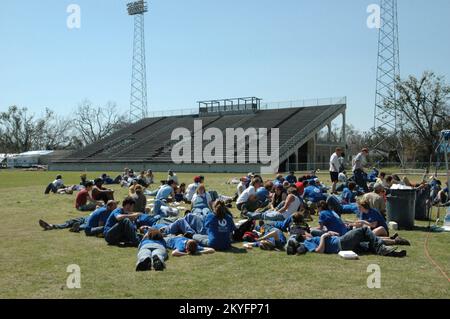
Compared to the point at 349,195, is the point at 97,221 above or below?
below

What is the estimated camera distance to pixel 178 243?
9086 millimetres

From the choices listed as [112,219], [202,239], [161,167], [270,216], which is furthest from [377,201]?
[161,167]

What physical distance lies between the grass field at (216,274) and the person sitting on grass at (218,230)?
34 cm

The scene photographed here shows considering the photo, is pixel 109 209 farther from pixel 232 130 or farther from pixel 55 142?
pixel 55 142

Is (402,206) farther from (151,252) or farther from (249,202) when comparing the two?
(151,252)

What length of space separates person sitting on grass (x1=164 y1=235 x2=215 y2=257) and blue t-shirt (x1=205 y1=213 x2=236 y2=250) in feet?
0.62

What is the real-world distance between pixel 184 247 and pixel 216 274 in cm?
178

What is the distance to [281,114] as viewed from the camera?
5625 cm

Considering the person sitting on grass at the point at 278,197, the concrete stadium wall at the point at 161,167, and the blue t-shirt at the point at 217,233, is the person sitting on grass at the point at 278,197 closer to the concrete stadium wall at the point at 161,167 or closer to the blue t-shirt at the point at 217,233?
the blue t-shirt at the point at 217,233

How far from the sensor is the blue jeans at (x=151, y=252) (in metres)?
7.74

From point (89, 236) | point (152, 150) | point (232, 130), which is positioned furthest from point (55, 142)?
point (89, 236)

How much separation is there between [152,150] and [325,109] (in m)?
20.9

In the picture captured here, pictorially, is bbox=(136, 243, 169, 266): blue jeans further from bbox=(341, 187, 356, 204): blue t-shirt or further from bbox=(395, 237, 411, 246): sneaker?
bbox=(341, 187, 356, 204): blue t-shirt

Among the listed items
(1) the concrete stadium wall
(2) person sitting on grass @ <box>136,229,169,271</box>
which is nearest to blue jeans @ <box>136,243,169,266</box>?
(2) person sitting on grass @ <box>136,229,169,271</box>
